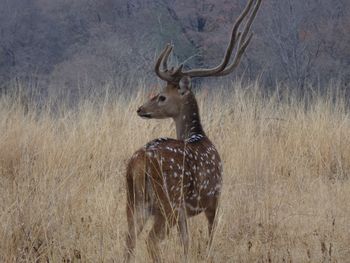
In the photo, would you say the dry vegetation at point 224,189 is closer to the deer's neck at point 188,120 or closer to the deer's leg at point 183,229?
the deer's leg at point 183,229

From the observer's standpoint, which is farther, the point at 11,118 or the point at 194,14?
the point at 194,14

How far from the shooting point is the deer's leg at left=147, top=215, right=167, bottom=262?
Result: 14.3 ft

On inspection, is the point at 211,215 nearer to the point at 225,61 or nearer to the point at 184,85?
the point at 184,85

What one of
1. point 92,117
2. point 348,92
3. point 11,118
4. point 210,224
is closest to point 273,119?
point 92,117

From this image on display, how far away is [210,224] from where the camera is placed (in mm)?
4996

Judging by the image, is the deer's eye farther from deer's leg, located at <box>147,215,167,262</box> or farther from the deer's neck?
deer's leg, located at <box>147,215,167,262</box>

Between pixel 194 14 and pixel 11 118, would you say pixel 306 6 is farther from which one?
pixel 11 118

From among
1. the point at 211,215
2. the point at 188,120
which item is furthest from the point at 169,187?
the point at 188,120

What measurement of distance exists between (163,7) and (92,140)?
13.7m

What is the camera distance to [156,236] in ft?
14.3

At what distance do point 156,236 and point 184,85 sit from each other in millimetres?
1714

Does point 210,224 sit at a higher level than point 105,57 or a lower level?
higher

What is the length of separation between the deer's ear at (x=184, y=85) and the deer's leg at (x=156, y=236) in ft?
5.27

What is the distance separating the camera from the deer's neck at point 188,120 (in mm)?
5762
